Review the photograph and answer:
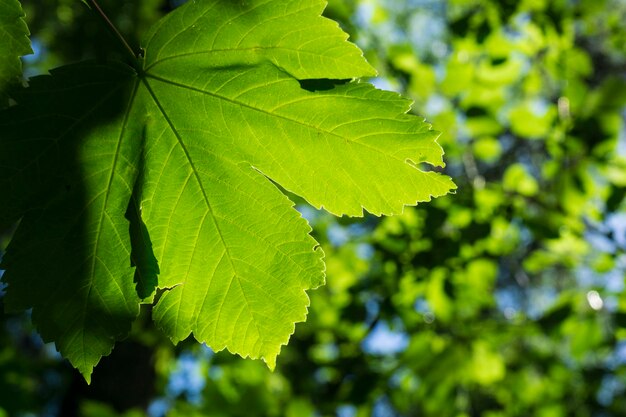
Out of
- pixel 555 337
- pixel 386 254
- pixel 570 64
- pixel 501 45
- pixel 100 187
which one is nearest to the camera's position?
pixel 100 187

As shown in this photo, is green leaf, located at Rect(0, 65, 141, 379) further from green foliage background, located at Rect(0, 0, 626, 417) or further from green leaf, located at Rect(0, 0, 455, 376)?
green foliage background, located at Rect(0, 0, 626, 417)

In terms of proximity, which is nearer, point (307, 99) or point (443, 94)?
point (307, 99)

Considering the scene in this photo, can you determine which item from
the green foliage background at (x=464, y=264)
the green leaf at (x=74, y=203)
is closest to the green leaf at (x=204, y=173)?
the green leaf at (x=74, y=203)

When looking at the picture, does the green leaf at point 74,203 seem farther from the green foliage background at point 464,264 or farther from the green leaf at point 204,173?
the green foliage background at point 464,264

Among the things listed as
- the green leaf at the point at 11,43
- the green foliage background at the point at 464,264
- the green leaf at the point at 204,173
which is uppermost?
the green leaf at the point at 11,43

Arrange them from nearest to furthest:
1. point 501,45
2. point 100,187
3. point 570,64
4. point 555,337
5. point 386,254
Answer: point 100,187 < point 386,254 < point 555,337 < point 501,45 < point 570,64

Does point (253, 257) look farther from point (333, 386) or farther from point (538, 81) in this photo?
point (538, 81)

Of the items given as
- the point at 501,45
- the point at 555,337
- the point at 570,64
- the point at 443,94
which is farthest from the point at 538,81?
the point at 555,337

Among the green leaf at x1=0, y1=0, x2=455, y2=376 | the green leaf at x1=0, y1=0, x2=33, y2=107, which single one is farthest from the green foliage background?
the green leaf at x1=0, y1=0, x2=33, y2=107

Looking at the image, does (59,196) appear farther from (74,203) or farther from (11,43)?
(11,43)
